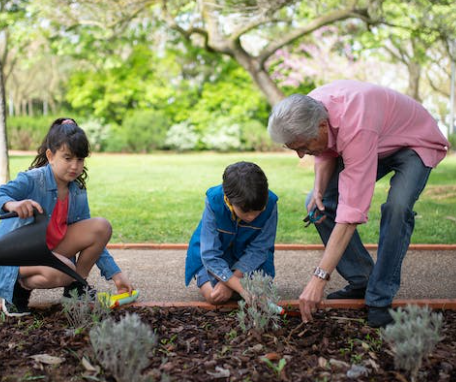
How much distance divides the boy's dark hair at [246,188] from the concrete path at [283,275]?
2.94 feet

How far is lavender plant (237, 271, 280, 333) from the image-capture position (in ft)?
8.71

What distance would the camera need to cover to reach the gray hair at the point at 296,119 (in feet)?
8.59

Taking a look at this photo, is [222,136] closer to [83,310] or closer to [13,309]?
[13,309]

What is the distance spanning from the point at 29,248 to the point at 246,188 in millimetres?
1088

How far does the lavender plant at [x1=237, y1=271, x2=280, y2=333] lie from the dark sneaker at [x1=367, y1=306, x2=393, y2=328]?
526 mm

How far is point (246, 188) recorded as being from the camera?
287cm

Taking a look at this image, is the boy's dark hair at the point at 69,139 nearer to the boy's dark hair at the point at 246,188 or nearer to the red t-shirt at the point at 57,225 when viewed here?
the red t-shirt at the point at 57,225

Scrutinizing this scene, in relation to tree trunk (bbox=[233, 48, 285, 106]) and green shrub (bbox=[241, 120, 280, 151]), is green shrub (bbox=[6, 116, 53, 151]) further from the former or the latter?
tree trunk (bbox=[233, 48, 285, 106])

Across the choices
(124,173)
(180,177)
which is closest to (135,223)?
(180,177)

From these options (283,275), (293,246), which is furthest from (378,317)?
(293,246)

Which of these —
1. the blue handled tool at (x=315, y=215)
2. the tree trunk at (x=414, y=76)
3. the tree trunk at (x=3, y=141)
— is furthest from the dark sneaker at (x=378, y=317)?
the tree trunk at (x=414, y=76)

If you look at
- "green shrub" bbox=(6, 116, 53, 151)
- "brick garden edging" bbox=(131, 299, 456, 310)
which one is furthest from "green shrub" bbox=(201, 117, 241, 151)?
"brick garden edging" bbox=(131, 299, 456, 310)

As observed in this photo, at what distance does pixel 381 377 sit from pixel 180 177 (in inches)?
371

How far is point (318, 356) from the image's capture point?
2496 mm
